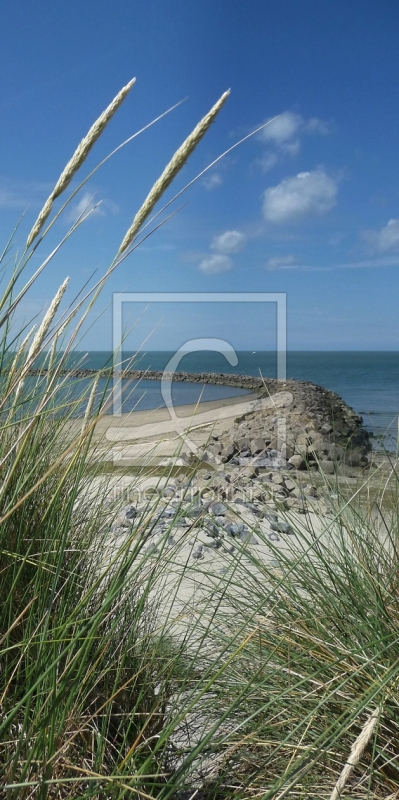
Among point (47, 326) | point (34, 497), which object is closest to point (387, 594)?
point (34, 497)

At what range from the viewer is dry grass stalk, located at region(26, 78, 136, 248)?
841mm

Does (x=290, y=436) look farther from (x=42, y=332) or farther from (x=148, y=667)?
(x=42, y=332)

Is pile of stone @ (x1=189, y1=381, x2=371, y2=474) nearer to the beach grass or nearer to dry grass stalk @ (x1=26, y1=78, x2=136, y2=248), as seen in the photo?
the beach grass

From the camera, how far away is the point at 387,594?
1.36 m

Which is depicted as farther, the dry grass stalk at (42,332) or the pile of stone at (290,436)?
the pile of stone at (290,436)

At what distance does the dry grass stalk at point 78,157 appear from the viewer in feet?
2.76

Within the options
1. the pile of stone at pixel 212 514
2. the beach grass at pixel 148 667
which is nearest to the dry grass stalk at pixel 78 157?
the beach grass at pixel 148 667

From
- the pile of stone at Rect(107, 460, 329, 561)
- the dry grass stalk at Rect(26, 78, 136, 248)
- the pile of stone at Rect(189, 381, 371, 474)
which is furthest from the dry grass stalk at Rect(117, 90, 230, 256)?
the pile of stone at Rect(189, 381, 371, 474)

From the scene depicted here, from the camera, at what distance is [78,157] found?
0.84 m

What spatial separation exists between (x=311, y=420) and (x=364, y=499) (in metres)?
5.72

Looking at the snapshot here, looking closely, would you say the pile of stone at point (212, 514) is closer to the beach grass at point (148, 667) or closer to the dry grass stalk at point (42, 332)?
the beach grass at point (148, 667)

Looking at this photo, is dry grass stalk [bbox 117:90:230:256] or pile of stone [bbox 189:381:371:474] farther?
pile of stone [bbox 189:381:371:474]

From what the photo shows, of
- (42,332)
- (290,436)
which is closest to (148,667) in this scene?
(42,332)

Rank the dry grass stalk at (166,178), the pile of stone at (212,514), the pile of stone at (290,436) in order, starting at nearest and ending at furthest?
the dry grass stalk at (166,178), the pile of stone at (212,514), the pile of stone at (290,436)
